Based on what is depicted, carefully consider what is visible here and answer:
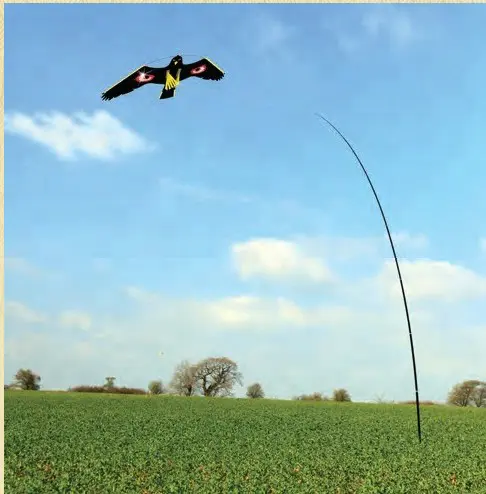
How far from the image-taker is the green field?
15039 millimetres

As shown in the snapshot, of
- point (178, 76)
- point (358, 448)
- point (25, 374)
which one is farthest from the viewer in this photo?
point (25, 374)

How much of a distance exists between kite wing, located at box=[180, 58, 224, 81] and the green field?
10.4 metres

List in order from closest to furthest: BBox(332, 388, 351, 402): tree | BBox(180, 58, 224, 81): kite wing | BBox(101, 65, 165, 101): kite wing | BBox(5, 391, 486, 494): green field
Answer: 1. BBox(5, 391, 486, 494): green field
2. BBox(180, 58, 224, 81): kite wing
3. BBox(101, 65, 165, 101): kite wing
4. BBox(332, 388, 351, 402): tree

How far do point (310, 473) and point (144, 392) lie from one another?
60.3 metres

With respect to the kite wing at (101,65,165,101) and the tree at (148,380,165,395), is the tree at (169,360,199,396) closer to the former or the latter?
the tree at (148,380,165,395)

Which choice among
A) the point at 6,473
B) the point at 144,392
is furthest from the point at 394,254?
the point at 144,392

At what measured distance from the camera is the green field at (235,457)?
15.0 metres

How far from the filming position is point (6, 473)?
16562mm

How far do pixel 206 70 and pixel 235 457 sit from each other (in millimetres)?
11415

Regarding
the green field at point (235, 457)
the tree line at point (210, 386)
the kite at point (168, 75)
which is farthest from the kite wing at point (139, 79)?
the tree line at point (210, 386)

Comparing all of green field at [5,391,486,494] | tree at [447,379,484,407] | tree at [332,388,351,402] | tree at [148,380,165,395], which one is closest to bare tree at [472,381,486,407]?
tree at [447,379,484,407]

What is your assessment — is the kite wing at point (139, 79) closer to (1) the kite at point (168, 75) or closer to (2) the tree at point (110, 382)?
(1) the kite at point (168, 75)

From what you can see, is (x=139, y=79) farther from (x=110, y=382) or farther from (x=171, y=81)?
(x=110, y=382)

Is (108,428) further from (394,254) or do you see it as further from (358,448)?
(394,254)
